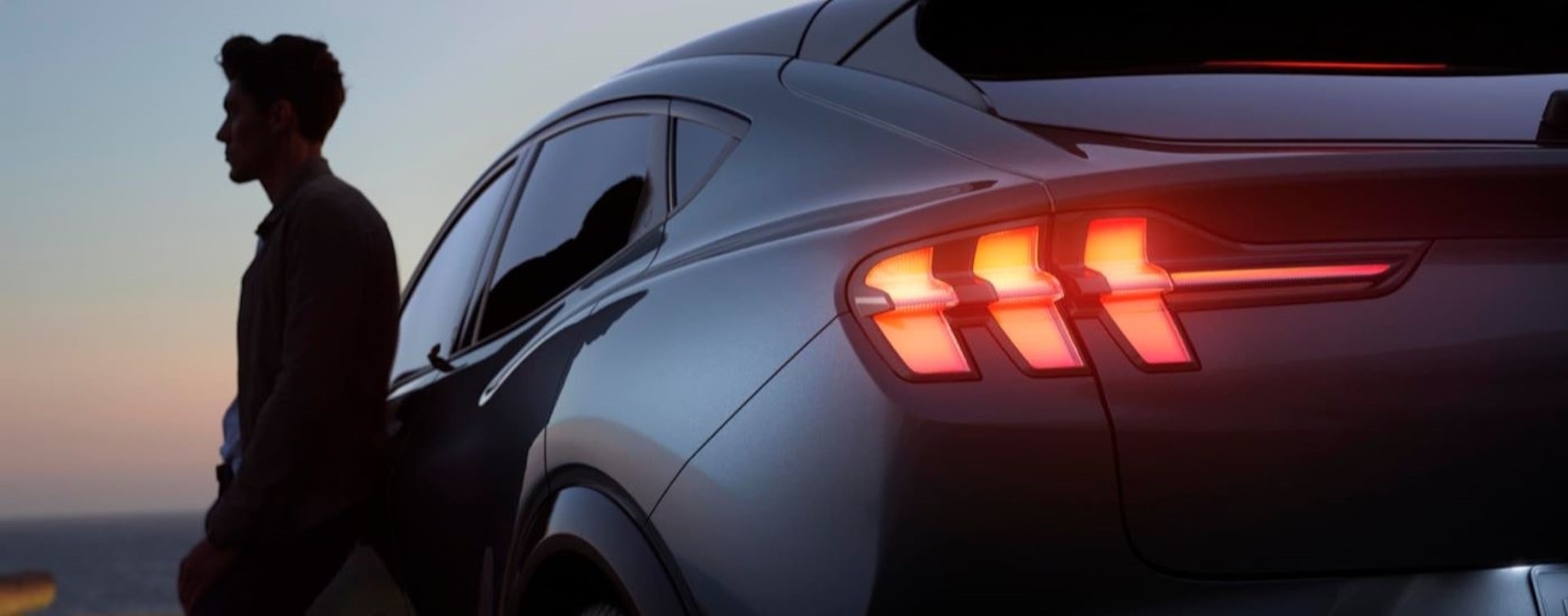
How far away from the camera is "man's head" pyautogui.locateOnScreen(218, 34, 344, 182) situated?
14.9 ft

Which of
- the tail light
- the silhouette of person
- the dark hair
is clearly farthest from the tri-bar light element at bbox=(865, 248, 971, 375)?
the dark hair

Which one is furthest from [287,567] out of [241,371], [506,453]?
[506,453]

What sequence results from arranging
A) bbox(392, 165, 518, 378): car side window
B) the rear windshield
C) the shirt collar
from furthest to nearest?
the shirt collar
bbox(392, 165, 518, 378): car side window
the rear windshield

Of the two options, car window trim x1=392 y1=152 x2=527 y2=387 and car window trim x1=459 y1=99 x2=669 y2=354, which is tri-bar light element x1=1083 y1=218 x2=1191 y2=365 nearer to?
car window trim x1=459 y1=99 x2=669 y2=354

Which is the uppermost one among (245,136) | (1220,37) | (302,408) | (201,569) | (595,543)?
(245,136)

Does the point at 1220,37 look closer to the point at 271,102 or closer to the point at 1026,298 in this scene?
the point at 1026,298

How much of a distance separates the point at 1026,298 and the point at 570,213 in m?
1.62

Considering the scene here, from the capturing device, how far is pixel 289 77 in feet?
15.1

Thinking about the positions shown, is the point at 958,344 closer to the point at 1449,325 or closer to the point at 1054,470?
the point at 1054,470

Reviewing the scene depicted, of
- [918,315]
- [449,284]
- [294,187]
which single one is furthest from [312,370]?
[918,315]

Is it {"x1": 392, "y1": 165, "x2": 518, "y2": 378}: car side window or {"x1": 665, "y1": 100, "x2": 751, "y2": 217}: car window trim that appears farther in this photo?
{"x1": 392, "y1": 165, "x2": 518, "y2": 378}: car side window

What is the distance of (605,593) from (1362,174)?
4.31ft

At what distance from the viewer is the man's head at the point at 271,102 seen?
14.9 feet

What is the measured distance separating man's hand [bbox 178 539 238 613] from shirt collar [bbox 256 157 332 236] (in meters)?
0.69
